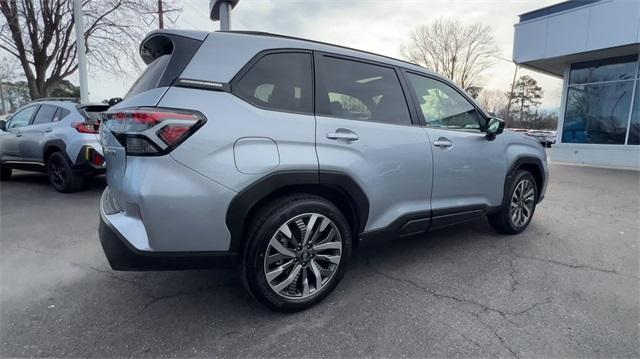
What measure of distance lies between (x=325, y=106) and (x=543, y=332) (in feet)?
6.71

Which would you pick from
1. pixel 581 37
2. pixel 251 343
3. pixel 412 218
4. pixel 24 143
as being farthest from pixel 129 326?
pixel 581 37

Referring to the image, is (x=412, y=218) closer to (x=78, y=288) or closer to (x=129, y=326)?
(x=129, y=326)

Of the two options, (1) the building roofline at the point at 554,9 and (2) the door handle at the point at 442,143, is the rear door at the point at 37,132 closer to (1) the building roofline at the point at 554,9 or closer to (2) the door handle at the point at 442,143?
(2) the door handle at the point at 442,143

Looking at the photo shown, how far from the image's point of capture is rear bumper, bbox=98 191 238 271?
195 cm

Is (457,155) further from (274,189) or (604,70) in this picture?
(604,70)

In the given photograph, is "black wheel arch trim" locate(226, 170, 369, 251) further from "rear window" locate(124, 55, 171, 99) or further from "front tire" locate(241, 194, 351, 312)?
"rear window" locate(124, 55, 171, 99)

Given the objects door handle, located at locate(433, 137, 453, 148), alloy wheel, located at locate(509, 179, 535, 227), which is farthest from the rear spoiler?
alloy wheel, located at locate(509, 179, 535, 227)

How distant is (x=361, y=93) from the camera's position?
2.75 meters

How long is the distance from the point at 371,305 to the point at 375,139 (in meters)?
1.22

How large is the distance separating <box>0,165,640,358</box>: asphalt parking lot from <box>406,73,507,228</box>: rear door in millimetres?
545

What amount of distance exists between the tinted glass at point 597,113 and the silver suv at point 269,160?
12.6 meters

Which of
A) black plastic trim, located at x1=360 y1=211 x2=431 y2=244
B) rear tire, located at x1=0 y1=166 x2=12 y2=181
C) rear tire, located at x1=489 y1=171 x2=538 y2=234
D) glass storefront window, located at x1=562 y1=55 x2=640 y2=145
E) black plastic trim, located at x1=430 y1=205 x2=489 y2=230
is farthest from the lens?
glass storefront window, located at x1=562 y1=55 x2=640 y2=145

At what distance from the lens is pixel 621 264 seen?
3.27m

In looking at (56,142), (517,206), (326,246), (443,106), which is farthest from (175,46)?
(56,142)
